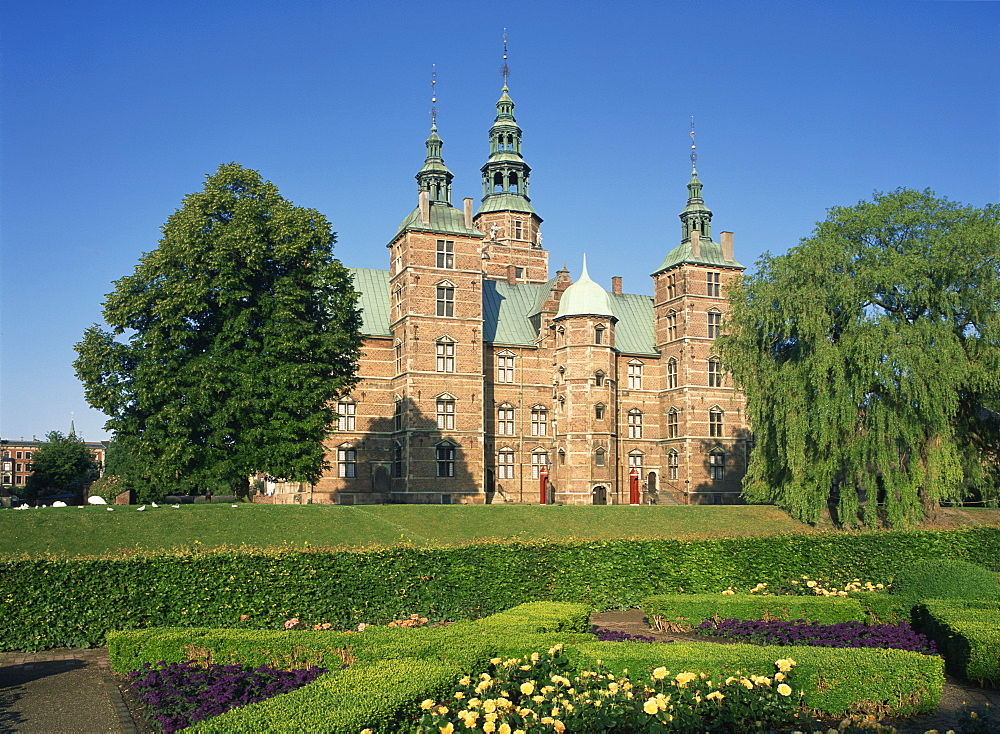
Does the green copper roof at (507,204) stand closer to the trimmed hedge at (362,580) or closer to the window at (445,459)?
the window at (445,459)

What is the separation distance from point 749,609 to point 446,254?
37.0m

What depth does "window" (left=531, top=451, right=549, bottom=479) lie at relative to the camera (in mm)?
55750

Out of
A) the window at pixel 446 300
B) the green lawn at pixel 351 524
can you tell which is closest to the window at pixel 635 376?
the window at pixel 446 300

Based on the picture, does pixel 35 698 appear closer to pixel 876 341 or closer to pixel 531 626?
pixel 531 626

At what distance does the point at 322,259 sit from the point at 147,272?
695 centimetres

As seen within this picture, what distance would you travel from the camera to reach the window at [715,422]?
57.1m

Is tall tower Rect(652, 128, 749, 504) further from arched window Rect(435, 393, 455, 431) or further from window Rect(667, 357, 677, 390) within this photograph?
arched window Rect(435, 393, 455, 431)

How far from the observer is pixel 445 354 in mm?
51812

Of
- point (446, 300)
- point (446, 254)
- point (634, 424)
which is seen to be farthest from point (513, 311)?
point (634, 424)

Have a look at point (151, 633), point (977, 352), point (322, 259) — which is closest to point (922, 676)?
point (151, 633)

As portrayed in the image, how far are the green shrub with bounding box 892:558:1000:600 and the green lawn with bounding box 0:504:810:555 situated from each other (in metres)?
5.78

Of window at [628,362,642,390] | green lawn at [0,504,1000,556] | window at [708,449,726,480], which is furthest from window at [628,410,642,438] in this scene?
green lawn at [0,504,1000,556]

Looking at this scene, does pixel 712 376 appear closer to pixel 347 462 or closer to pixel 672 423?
pixel 672 423

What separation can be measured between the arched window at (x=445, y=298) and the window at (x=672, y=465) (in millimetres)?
17598
